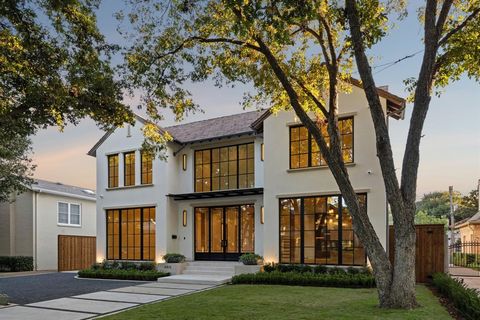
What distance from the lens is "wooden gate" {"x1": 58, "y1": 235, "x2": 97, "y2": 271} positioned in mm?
23125

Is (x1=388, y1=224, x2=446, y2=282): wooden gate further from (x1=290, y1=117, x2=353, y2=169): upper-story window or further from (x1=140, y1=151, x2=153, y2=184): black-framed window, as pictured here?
(x1=140, y1=151, x2=153, y2=184): black-framed window

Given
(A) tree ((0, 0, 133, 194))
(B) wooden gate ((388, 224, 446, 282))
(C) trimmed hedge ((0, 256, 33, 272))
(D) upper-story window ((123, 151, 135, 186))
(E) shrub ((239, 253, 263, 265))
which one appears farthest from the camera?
(C) trimmed hedge ((0, 256, 33, 272))

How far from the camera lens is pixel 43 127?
11.3 meters

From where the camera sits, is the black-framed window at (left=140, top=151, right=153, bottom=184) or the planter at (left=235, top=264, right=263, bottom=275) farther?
the black-framed window at (left=140, top=151, right=153, bottom=184)

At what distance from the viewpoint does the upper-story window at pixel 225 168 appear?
18359 millimetres

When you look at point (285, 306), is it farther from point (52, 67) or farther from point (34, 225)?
point (34, 225)

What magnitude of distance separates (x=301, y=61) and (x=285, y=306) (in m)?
6.83

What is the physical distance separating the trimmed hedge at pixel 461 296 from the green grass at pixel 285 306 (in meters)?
0.34

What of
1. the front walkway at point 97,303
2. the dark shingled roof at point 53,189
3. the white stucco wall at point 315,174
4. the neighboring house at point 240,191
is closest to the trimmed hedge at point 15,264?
the dark shingled roof at point 53,189

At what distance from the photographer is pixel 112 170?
20.9m

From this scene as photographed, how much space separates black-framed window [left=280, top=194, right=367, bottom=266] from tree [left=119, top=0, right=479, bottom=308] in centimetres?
410

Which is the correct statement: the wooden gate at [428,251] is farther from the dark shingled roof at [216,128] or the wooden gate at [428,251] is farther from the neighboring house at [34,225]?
the neighboring house at [34,225]

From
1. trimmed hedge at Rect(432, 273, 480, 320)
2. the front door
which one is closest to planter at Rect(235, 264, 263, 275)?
the front door

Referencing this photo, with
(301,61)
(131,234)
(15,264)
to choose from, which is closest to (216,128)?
(131,234)
